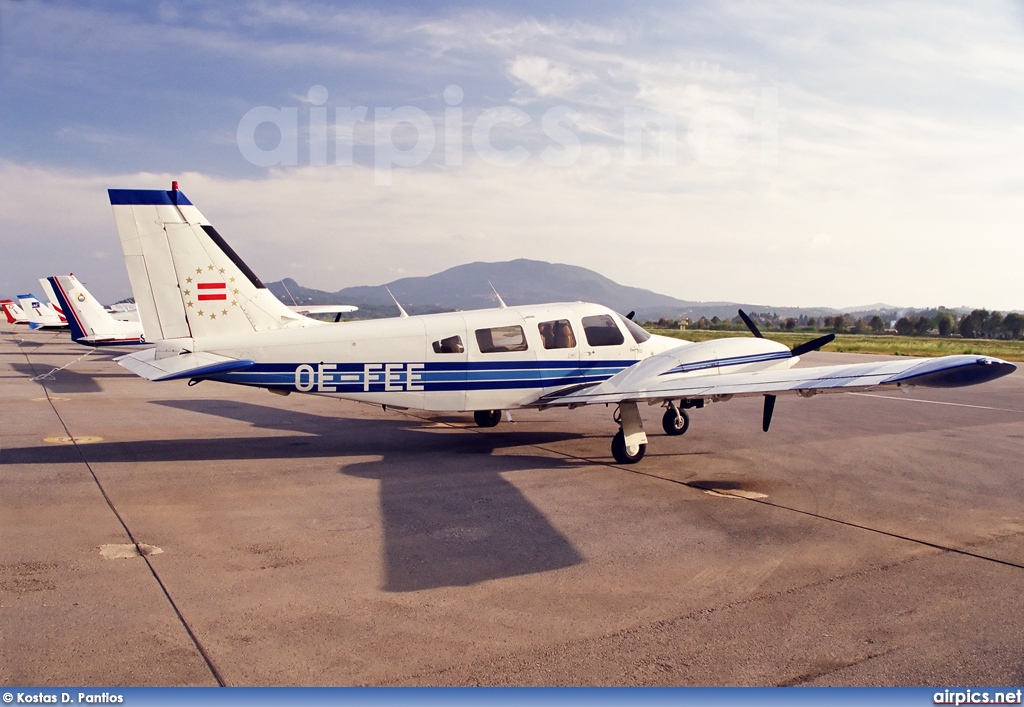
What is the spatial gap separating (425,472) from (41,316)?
158 feet

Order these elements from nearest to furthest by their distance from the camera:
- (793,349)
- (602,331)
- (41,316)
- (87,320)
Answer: (602,331), (793,349), (87,320), (41,316)

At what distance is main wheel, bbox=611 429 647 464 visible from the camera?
460 inches

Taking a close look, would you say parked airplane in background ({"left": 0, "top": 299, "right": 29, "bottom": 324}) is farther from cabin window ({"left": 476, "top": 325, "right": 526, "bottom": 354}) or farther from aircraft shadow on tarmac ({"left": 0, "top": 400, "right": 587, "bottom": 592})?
cabin window ({"left": 476, "top": 325, "right": 526, "bottom": 354})

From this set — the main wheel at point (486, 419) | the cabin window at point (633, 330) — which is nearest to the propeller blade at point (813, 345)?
the cabin window at point (633, 330)

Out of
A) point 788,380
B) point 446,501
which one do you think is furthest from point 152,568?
Answer: point 788,380

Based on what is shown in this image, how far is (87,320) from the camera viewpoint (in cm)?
3072

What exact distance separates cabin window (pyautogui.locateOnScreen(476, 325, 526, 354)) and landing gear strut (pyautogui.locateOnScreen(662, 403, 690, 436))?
381 cm

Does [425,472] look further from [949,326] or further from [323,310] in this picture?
[949,326]

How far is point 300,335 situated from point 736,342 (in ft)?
26.6

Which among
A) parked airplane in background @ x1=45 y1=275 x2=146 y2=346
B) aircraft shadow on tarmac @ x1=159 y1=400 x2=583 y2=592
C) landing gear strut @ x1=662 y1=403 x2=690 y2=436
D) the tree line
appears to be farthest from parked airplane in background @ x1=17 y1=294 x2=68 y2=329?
the tree line

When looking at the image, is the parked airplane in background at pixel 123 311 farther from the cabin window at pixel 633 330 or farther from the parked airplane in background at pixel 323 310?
the cabin window at pixel 633 330

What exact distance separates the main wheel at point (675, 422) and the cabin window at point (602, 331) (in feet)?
6.80

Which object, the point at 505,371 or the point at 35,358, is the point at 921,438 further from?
the point at 35,358

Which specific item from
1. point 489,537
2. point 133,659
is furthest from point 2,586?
point 489,537
